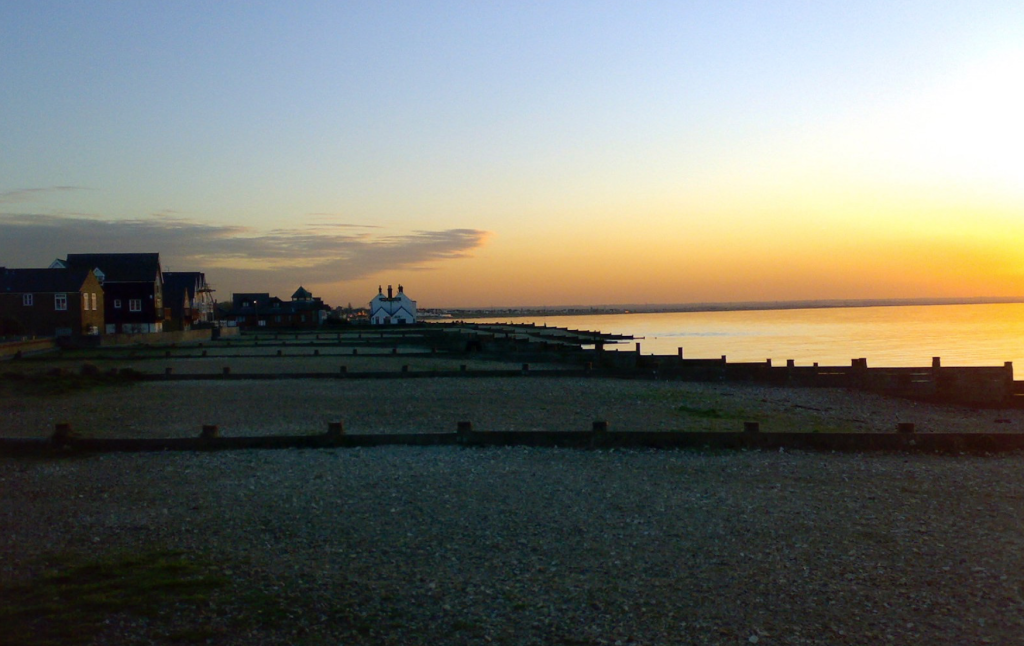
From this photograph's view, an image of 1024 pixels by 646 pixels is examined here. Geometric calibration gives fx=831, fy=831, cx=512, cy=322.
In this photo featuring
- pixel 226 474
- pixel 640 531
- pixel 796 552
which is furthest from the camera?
pixel 226 474

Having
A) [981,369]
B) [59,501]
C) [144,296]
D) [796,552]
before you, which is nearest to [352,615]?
[796,552]

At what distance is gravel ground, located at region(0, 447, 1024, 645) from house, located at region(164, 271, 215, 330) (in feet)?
220

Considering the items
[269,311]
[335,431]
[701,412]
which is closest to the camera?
[335,431]

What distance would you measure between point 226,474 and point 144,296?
59178 mm

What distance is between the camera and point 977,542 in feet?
26.0

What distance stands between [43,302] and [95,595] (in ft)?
169

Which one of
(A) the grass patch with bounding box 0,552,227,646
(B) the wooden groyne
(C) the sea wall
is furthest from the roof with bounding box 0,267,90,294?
(A) the grass patch with bounding box 0,552,227,646

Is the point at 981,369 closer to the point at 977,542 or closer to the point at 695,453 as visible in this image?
the point at 695,453

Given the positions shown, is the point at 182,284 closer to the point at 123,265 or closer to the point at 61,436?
the point at 123,265

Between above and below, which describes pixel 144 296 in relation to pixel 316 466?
above

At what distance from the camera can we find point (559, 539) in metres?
7.97

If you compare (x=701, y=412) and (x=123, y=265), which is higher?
(x=123, y=265)

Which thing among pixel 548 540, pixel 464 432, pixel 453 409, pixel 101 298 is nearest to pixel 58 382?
pixel 453 409

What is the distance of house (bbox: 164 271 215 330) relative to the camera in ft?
256
